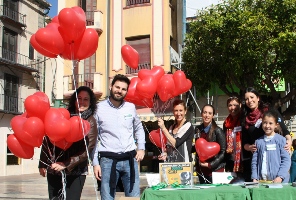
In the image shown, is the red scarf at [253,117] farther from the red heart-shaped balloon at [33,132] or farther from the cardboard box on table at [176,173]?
the red heart-shaped balloon at [33,132]

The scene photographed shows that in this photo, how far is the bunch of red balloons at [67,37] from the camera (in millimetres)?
4777

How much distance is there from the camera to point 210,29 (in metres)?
11.9

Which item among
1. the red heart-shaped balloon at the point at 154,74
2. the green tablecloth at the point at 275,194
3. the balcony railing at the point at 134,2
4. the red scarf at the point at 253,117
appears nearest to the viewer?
the green tablecloth at the point at 275,194

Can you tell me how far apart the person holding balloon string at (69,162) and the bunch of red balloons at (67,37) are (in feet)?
2.42

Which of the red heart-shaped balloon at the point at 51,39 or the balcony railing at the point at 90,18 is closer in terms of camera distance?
the red heart-shaped balloon at the point at 51,39

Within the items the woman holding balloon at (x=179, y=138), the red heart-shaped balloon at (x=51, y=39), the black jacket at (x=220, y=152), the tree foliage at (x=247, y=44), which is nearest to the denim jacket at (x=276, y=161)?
the black jacket at (x=220, y=152)

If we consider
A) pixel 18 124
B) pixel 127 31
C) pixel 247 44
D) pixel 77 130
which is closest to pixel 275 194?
pixel 77 130

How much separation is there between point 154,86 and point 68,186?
2.55 metres

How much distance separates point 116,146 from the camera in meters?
4.47

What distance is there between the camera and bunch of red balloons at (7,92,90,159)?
418 cm

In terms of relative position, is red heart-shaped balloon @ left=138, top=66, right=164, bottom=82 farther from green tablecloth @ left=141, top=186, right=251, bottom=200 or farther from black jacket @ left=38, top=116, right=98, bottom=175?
green tablecloth @ left=141, top=186, right=251, bottom=200

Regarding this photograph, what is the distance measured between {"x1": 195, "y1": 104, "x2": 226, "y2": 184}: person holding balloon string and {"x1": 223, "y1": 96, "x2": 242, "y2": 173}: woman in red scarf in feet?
0.26

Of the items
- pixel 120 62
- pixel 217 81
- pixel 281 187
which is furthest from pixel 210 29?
pixel 281 187

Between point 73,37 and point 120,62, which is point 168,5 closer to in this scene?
point 120,62
